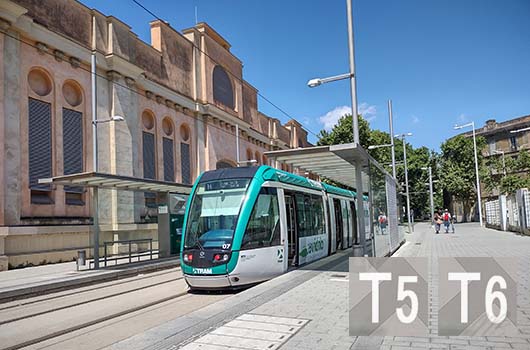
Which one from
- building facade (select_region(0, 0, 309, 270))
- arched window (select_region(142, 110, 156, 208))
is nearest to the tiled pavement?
building facade (select_region(0, 0, 309, 270))

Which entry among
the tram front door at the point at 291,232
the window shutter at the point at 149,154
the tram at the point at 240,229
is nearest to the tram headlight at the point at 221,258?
the tram at the point at 240,229

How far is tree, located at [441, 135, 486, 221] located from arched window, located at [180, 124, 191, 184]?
141ft

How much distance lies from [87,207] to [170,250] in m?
5.19

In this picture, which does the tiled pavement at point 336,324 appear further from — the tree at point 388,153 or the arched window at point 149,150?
the tree at point 388,153

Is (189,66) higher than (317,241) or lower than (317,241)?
higher

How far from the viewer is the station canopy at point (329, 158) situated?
34.7 feet

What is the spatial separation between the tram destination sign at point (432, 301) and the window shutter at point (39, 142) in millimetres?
14485

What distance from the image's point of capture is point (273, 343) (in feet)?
16.9

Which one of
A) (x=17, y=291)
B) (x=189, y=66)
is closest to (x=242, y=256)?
(x=17, y=291)

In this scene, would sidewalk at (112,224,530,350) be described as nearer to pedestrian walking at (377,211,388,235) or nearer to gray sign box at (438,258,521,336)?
gray sign box at (438,258,521,336)

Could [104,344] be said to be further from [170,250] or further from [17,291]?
[170,250]

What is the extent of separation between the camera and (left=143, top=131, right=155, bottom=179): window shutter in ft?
87.4

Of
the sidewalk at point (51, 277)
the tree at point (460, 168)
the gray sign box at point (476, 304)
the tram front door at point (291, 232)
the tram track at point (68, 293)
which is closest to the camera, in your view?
the gray sign box at point (476, 304)

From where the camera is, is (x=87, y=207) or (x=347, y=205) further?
(x=87, y=207)
